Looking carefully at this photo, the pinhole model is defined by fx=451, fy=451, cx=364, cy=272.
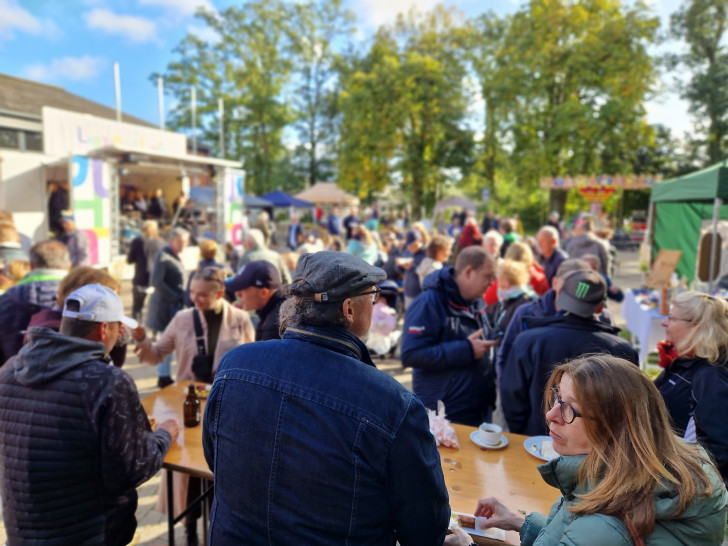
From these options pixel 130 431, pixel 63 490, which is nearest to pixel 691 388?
pixel 130 431

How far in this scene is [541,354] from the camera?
2.57 metres

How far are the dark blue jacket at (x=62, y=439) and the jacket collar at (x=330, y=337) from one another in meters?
0.97

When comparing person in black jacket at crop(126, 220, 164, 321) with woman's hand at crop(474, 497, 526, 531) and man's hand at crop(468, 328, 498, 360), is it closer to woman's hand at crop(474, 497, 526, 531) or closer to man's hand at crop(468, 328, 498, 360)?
man's hand at crop(468, 328, 498, 360)

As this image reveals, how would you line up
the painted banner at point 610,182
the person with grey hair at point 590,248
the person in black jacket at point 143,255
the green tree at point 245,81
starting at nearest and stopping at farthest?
the person with grey hair at point 590,248, the person in black jacket at point 143,255, the painted banner at point 610,182, the green tree at point 245,81

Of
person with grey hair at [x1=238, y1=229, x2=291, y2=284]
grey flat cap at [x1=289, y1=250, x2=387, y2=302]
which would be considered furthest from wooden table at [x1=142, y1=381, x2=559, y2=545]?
person with grey hair at [x1=238, y1=229, x2=291, y2=284]

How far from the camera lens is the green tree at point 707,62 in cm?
2294

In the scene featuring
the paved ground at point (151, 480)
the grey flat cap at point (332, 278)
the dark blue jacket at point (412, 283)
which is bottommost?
the paved ground at point (151, 480)

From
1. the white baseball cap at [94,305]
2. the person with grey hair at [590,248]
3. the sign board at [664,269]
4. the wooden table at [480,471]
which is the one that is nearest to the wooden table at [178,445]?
the wooden table at [480,471]

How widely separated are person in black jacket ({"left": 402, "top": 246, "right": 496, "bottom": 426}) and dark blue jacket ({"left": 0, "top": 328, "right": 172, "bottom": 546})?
1684mm

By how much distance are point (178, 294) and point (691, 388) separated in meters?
5.37

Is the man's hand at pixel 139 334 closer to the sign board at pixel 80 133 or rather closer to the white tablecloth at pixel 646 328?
the white tablecloth at pixel 646 328

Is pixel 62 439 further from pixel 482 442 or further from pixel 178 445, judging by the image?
pixel 482 442

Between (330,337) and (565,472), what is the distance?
82 centimetres

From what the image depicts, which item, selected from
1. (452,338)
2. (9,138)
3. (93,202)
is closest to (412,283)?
(452,338)
